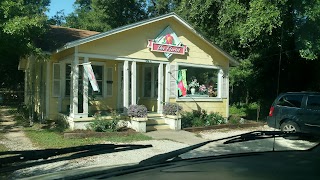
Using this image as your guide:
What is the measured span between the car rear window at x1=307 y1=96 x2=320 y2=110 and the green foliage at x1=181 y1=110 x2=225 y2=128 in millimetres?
4755

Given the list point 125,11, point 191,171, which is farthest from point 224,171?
point 125,11

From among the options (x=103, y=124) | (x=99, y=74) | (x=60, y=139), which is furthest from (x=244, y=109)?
(x=60, y=139)

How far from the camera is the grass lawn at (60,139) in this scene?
→ 10.1 metres

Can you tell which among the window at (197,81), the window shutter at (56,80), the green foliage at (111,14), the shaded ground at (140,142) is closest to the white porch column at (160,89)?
the window at (197,81)

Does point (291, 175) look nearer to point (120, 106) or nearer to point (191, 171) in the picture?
point (191, 171)

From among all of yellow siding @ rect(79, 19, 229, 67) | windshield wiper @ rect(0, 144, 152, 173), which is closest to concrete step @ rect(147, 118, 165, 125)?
yellow siding @ rect(79, 19, 229, 67)

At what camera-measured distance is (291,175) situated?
1.97 meters

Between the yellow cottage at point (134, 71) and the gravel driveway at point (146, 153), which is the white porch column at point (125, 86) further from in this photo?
the gravel driveway at point (146, 153)

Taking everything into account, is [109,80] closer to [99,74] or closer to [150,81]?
[99,74]

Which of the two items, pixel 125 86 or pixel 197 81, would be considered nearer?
pixel 125 86

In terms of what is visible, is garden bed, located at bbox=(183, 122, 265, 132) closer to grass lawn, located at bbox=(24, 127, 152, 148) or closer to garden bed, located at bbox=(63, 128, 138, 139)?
grass lawn, located at bbox=(24, 127, 152, 148)

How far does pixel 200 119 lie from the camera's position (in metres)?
15.3

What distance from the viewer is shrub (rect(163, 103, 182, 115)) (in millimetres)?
14438

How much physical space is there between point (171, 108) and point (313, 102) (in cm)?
558
